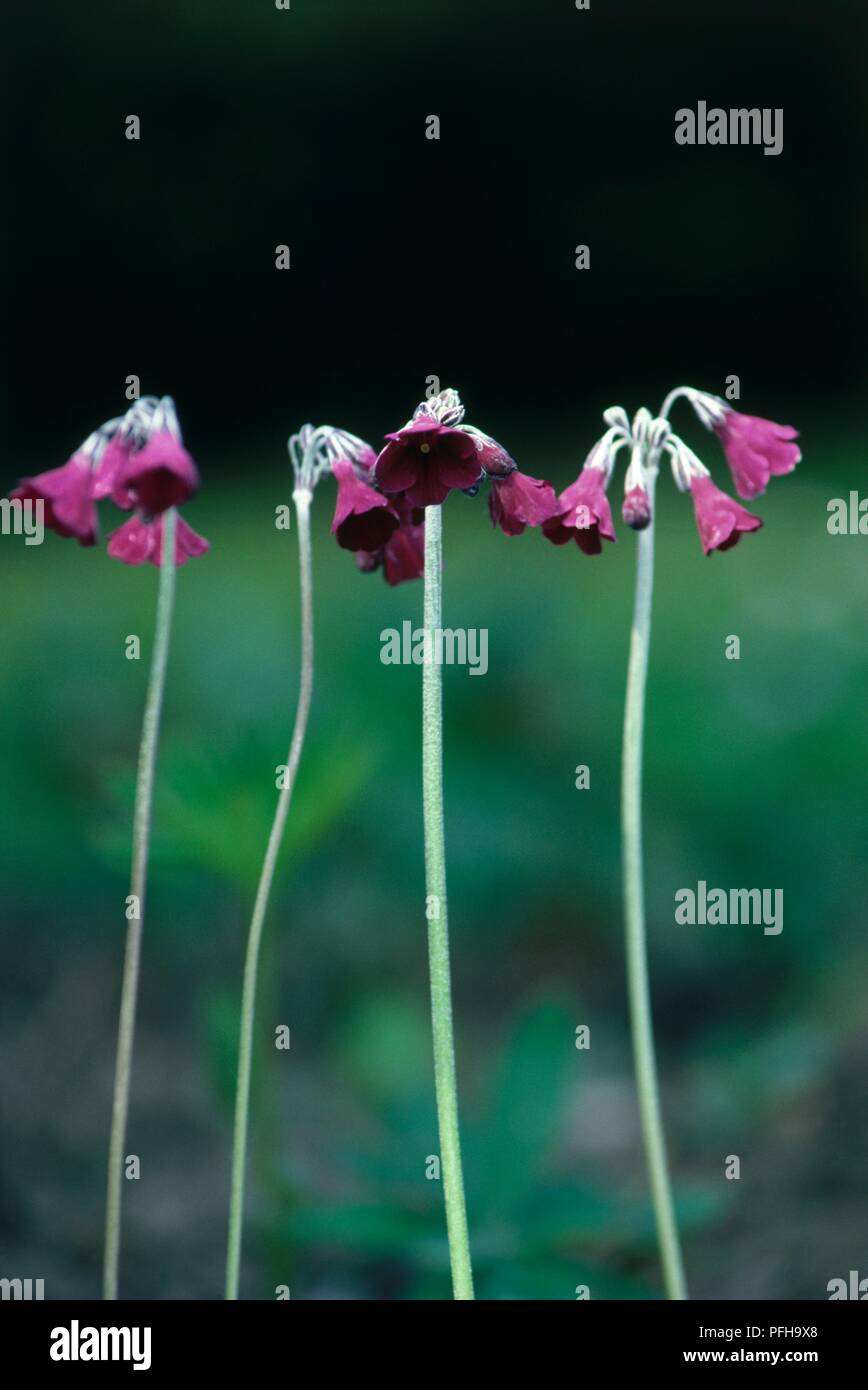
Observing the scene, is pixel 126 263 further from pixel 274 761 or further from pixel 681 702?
pixel 274 761

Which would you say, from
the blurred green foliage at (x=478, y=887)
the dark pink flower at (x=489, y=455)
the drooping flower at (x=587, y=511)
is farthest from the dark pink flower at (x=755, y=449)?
the blurred green foliage at (x=478, y=887)

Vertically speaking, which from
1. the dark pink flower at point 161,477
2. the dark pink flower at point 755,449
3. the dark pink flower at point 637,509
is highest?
the dark pink flower at point 755,449

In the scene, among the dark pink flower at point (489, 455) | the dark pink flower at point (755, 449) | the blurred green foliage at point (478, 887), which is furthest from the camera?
the blurred green foliage at point (478, 887)

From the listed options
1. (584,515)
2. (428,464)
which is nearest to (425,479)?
(428,464)

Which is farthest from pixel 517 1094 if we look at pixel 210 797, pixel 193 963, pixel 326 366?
pixel 326 366

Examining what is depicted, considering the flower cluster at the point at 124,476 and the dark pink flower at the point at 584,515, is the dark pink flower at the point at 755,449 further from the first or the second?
the flower cluster at the point at 124,476

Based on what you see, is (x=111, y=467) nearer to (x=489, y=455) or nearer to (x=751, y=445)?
(x=489, y=455)

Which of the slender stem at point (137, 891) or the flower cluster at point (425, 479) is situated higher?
the flower cluster at point (425, 479)
